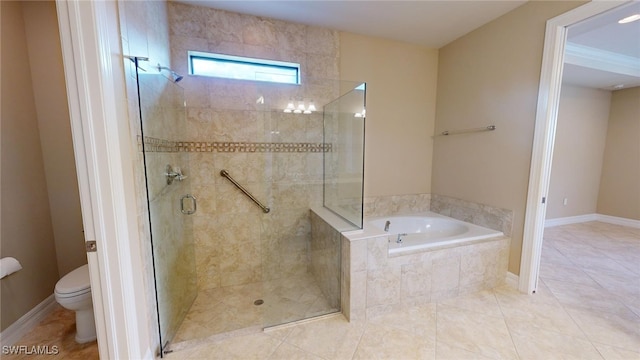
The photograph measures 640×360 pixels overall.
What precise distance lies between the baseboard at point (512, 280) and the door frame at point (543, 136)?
3cm

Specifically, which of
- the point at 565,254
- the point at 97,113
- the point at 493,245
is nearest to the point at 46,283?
the point at 97,113

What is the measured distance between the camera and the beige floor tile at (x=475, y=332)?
160 centimetres

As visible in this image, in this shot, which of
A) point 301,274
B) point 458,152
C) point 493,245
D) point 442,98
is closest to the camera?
point 493,245

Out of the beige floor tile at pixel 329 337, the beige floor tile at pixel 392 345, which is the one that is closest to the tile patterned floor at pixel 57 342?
the beige floor tile at pixel 329 337

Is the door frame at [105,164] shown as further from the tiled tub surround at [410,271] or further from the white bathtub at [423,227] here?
the white bathtub at [423,227]

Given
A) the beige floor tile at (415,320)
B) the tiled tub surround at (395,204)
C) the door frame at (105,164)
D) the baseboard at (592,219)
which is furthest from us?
the baseboard at (592,219)

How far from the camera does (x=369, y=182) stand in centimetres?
301

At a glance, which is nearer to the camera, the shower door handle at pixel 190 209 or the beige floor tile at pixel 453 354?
the beige floor tile at pixel 453 354

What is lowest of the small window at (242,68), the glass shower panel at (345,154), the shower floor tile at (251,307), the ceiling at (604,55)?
the shower floor tile at (251,307)

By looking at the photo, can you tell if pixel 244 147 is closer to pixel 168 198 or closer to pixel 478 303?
pixel 168 198

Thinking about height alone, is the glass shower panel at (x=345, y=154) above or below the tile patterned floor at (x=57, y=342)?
above

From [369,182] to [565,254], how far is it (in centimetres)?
269

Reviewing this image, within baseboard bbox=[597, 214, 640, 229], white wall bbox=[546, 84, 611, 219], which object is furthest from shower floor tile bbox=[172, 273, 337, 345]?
baseboard bbox=[597, 214, 640, 229]

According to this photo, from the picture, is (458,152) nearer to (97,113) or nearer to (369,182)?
(369,182)
